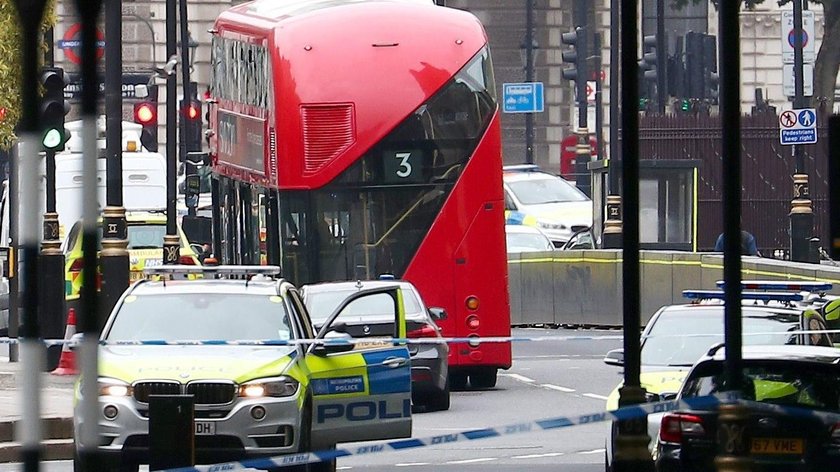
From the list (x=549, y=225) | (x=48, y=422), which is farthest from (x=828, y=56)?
(x=48, y=422)

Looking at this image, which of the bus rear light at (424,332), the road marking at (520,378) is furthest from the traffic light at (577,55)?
the bus rear light at (424,332)

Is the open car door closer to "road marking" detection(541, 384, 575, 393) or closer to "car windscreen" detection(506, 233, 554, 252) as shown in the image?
"road marking" detection(541, 384, 575, 393)

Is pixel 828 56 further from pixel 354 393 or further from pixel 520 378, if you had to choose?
pixel 354 393

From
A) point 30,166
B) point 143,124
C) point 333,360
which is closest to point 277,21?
point 333,360

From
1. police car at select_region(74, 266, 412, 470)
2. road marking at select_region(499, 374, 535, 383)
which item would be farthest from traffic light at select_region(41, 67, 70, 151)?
police car at select_region(74, 266, 412, 470)

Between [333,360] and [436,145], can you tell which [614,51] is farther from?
[333,360]

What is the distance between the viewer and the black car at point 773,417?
10.4 meters

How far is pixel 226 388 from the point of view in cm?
1308

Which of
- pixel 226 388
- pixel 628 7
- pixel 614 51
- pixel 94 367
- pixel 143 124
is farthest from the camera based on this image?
pixel 143 124

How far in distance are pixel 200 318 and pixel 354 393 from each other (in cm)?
133

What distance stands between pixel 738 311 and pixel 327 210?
1362 centimetres

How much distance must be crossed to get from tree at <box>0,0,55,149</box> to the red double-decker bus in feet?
8.43

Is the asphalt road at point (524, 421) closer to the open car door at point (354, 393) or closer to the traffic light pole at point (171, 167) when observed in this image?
the open car door at point (354, 393)

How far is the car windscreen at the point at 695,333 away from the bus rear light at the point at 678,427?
3886mm
